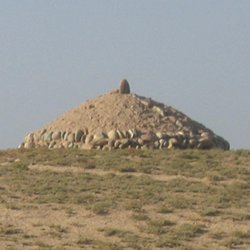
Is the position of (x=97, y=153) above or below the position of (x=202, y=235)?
above

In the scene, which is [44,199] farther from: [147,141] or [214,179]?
[147,141]

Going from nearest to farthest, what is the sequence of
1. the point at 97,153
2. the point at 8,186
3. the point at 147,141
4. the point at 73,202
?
the point at 73,202, the point at 8,186, the point at 97,153, the point at 147,141

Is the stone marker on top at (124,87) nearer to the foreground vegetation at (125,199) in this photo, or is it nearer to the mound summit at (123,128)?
the mound summit at (123,128)

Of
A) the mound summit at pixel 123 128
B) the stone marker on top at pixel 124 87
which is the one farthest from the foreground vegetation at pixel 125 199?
the stone marker on top at pixel 124 87

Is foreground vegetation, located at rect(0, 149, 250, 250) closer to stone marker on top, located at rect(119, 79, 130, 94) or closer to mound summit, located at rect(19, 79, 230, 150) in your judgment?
mound summit, located at rect(19, 79, 230, 150)

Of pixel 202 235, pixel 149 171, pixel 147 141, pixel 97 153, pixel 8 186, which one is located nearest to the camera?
pixel 202 235

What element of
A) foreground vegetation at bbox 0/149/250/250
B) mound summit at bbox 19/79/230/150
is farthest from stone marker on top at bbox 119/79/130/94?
foreground vegetation at bbox 0/149/250/250

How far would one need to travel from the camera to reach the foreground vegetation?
18625 mm

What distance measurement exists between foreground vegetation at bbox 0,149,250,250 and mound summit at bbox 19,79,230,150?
72.3 inches

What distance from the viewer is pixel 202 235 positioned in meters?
19.1

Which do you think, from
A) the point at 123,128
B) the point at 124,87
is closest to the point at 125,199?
the point at 123,128

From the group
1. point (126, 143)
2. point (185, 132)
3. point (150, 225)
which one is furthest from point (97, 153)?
point (150, 225)

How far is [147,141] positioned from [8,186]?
8.26 metres

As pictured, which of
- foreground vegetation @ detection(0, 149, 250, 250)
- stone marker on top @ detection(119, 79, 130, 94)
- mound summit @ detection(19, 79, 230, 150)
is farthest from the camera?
stone marker on top @ detection(119, 79, 130, 94)
